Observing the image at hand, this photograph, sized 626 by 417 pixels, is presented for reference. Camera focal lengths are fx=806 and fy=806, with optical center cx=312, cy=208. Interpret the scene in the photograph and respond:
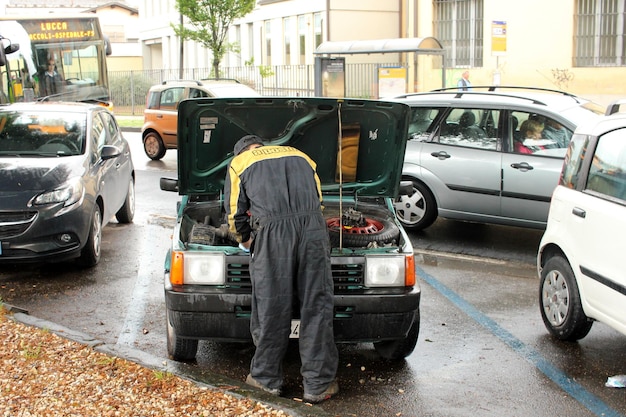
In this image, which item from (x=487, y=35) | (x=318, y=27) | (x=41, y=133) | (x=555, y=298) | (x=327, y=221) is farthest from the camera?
(x=318, y=27)

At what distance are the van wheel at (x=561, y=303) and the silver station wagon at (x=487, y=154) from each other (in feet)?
8.64

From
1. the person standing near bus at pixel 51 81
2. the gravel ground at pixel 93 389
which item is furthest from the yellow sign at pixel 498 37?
the gravel ground at pixel 93 389

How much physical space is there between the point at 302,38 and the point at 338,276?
31463mm

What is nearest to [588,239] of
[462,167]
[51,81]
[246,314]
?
[246,314]

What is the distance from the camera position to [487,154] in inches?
361

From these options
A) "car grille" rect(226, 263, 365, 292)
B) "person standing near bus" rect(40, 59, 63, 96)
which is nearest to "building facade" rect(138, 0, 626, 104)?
"person standing near bus" rect(40, 59, 63, 96)

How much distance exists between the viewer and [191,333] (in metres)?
5.02

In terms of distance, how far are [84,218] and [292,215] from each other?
12.2 feet

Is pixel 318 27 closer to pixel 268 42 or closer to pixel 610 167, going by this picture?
pixel 268 42

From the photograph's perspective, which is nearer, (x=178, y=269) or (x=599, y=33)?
(x=178, y=269)

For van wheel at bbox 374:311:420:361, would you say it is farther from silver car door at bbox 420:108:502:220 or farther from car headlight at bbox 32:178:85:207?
silver car door at bbox 420:108:502:220

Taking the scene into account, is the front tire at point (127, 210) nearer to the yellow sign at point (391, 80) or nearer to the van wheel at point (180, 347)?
the van wheel at point (180, 347)

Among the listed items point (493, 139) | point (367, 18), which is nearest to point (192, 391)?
point (493, 139)

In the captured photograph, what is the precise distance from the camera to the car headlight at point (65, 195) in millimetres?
7555
